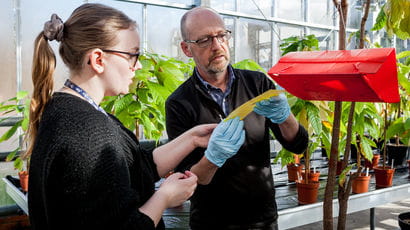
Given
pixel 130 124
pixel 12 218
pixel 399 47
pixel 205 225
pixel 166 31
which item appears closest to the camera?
pixel 205 225

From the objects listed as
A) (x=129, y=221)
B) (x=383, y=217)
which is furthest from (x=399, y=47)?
(x=129, y=221)

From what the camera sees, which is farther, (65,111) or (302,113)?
(302,113)

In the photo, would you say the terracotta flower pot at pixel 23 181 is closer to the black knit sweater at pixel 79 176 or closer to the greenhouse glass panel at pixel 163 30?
the black knit sweater at pixel 79 176

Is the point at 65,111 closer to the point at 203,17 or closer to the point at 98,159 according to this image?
the point at 98,159

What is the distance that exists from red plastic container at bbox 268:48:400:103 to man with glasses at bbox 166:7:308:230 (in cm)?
33

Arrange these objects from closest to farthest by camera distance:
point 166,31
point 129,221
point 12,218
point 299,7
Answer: point 129,221, point 12,218, point 166,31, point 299,7

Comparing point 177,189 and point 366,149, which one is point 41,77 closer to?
point 177,189

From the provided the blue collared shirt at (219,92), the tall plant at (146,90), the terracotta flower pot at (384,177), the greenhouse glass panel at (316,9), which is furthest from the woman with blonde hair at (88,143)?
the greenhouse glass panel at (316,9)

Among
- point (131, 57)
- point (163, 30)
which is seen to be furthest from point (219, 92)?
point (163, 30)

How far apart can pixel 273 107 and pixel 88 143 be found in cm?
64

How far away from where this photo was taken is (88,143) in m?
0.76

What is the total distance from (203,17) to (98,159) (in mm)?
829

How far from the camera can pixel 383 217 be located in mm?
3611

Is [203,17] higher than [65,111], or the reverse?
[203,17]
